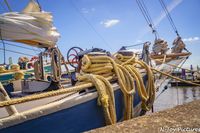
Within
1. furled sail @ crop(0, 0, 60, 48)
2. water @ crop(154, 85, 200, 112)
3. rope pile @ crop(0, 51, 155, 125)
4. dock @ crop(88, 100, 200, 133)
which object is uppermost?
furled sail @ crop(0, 0, 60, 48)

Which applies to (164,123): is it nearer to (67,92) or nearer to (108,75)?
(67,92)

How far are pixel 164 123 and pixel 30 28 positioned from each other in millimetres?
3828

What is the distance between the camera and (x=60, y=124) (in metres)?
2.68

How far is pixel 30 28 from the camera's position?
4.96 metres

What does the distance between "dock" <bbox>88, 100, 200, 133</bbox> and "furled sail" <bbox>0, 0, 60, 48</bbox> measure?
3.43 meters

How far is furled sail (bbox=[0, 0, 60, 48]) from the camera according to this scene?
463 cm

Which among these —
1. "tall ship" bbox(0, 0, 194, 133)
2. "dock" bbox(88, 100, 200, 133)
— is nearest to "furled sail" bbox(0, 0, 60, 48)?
"tall ship" bbox(0, 0, 194, 133)

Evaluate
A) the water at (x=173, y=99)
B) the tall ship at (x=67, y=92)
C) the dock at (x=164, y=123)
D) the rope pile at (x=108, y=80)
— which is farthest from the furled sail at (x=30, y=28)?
the water at (x=173, y=99)

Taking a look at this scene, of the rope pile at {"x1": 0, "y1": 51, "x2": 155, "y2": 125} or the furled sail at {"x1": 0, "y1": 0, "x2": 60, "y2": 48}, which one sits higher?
the furled sail at {"x1": 0, "y1": 0, "x2": 60, "y2": 48}

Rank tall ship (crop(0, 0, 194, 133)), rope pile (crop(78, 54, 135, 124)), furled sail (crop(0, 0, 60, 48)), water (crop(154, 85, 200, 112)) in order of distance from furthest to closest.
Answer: water (crop(154, 85, 200, 112)) < furled sail (crop(0, 0, 60, 48)) < rope pile (crop(78, 54, 135, 124)) < tall ship (crop(0, 0, 194, 133))

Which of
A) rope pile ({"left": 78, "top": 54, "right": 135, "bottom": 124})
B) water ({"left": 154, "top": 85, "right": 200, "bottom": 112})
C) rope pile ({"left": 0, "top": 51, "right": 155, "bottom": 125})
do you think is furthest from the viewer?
water ({"left": 154, "top": 85, "right": 200, "bottom": 112})

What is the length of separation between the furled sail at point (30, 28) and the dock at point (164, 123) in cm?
343

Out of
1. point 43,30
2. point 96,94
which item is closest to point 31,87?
point 43,30

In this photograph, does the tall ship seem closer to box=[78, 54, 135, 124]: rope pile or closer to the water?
box=[78, 54, 135, 124]: rope pile
